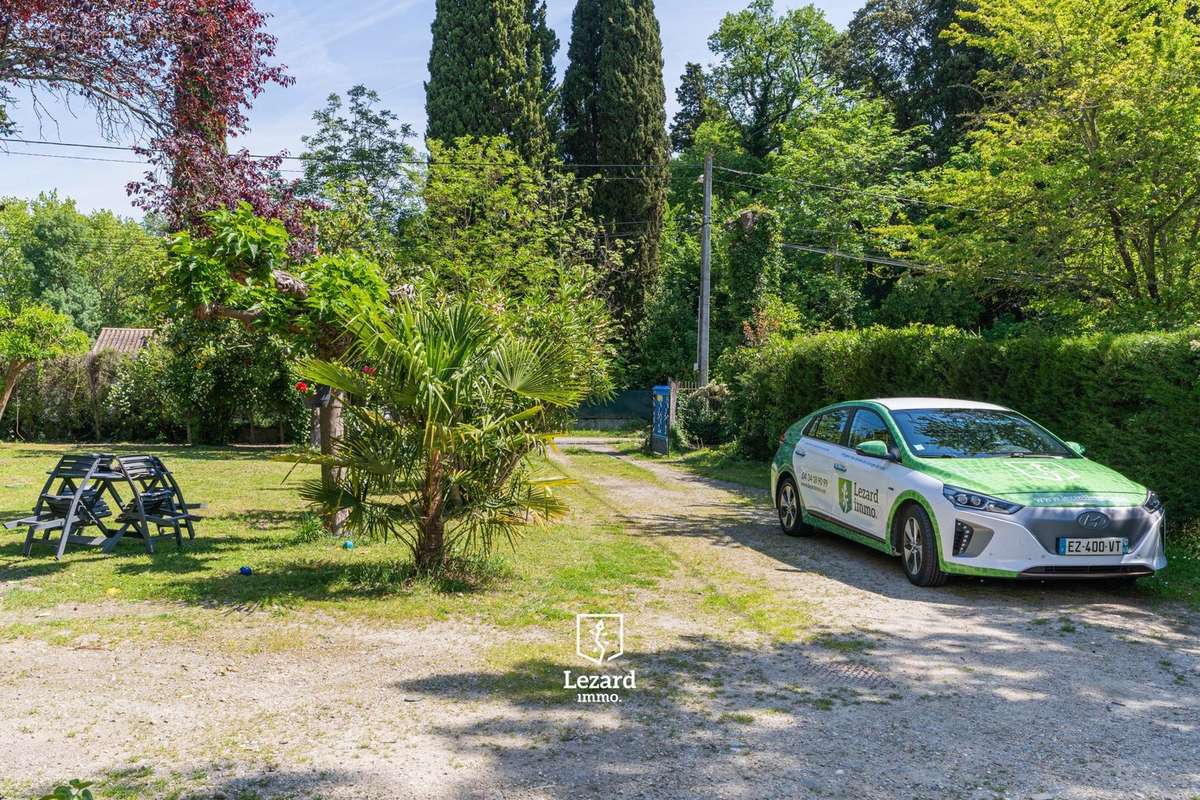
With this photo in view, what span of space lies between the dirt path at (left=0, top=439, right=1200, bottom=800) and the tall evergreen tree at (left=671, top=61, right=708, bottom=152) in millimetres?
51838

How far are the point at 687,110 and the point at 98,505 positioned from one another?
2062 inches

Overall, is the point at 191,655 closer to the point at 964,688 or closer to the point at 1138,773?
the point at 964,688

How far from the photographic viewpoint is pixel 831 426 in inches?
384

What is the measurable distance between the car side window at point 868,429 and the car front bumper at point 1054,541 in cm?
158

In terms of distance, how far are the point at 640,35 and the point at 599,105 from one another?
142 inches

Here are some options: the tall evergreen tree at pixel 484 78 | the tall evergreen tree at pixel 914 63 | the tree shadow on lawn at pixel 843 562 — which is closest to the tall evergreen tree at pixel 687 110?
the tall evergreen tree at pixel 914 63

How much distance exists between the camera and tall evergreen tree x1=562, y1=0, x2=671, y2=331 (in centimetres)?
3959

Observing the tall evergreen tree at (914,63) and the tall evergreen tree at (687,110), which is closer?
the tall evergreen tree at (914,63)

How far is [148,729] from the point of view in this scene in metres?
4.42

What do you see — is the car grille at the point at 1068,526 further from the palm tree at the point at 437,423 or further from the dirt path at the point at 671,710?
the palm tree at the point at 437,423

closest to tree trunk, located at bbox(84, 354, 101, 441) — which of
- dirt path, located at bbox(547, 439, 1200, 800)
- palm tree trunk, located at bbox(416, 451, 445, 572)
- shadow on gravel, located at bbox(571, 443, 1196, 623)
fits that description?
shadow on gravel, located at bbox(571, 443, 1196, 623)

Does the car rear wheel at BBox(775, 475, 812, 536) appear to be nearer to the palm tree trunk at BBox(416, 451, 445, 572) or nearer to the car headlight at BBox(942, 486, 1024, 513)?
the car headlight at BBox(942, 486, 1024, 513)

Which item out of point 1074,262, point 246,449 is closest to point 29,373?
point 246,449

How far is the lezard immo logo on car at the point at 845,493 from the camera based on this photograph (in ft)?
28.8
